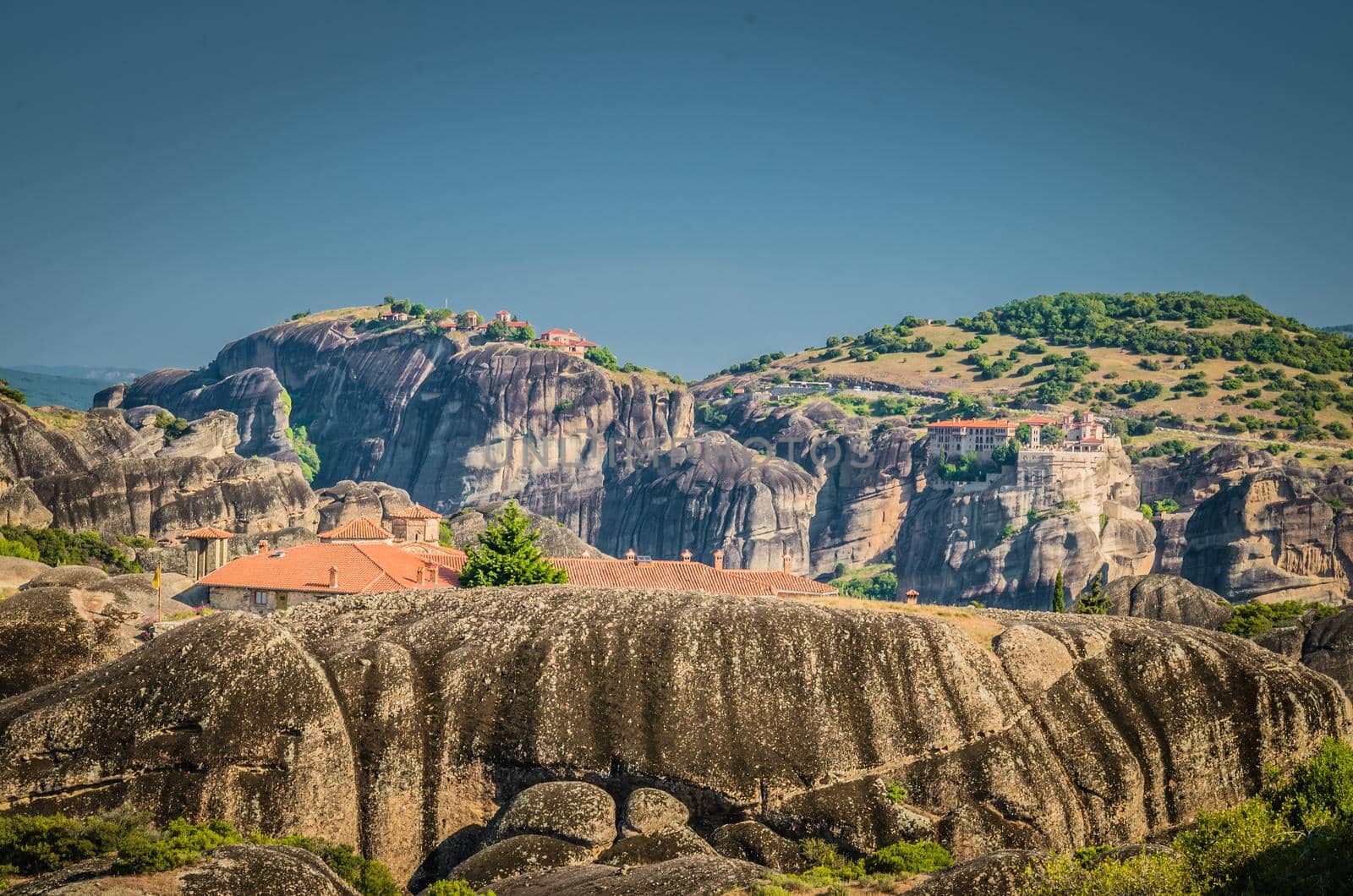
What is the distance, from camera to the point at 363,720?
44188 millimetres

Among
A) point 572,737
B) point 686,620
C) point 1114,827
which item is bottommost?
point 1114,827

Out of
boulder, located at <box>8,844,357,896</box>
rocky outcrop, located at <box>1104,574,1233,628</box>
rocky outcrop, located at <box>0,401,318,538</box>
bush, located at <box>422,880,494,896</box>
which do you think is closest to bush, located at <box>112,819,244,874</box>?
boulder, located at <box>8,844,357,896</box>

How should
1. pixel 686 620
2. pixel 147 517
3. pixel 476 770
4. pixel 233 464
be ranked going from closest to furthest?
pixel 476 770, pixel 686 620, pixel 147 517, pixel 233 464

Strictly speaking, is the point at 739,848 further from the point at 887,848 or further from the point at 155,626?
the point at 155,626

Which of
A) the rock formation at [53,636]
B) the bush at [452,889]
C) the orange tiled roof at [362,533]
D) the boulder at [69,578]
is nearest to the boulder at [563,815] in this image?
the bush at [452,889]

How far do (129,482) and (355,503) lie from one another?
81.9 ft

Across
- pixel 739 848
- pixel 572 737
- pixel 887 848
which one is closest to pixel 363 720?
pixel 572 737

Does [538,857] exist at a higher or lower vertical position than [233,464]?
lower

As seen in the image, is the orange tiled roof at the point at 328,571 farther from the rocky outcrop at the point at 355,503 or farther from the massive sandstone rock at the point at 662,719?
the rocky outcrop at the point at 355,503

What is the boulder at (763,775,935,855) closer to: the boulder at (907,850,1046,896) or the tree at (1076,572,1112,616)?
the boulder at (907,850,1046,896)

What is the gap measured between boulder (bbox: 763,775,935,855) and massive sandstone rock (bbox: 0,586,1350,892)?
18 cm

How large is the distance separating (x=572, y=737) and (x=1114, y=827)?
1720cm

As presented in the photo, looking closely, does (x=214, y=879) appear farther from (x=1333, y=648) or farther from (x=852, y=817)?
(x=1333, y=648)

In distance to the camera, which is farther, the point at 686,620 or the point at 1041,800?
the point at 686,620
